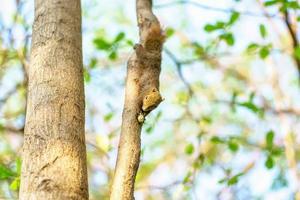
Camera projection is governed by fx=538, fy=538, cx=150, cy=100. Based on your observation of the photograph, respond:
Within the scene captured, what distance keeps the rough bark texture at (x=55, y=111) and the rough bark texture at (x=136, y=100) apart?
0.08m

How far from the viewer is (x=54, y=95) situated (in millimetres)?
1174

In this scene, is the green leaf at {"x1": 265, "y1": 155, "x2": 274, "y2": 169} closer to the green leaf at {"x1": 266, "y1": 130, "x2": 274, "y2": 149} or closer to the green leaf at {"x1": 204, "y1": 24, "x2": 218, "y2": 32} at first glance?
the green leaf at {"x1": 266, "y1": 130, "x2": 274, "y2": 149}

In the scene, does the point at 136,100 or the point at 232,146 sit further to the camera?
the point at 232,146

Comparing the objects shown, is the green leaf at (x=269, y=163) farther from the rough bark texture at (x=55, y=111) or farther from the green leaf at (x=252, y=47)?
the rough bark texture at (x=55, y=111)

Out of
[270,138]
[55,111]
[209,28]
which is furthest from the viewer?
[270,138]

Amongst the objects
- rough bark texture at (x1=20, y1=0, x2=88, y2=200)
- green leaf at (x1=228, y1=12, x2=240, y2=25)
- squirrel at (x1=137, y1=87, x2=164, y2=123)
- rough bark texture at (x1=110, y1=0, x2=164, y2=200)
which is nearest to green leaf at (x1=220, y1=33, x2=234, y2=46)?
green leaf at (x1=228, y1=12, x2=240, y2=25)

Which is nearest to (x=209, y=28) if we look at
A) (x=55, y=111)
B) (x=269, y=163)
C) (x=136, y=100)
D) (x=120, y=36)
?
(x=120, y=36)

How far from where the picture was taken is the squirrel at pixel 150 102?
1.22m

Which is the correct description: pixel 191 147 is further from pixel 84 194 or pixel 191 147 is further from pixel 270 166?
pixel 84 194

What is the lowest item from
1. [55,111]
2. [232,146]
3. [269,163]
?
[55,111]

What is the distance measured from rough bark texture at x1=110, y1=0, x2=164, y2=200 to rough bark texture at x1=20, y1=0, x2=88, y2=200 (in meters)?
0.08

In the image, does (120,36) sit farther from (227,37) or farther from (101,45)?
(227,37)

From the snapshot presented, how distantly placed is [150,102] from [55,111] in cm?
22

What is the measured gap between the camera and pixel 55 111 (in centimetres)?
115
